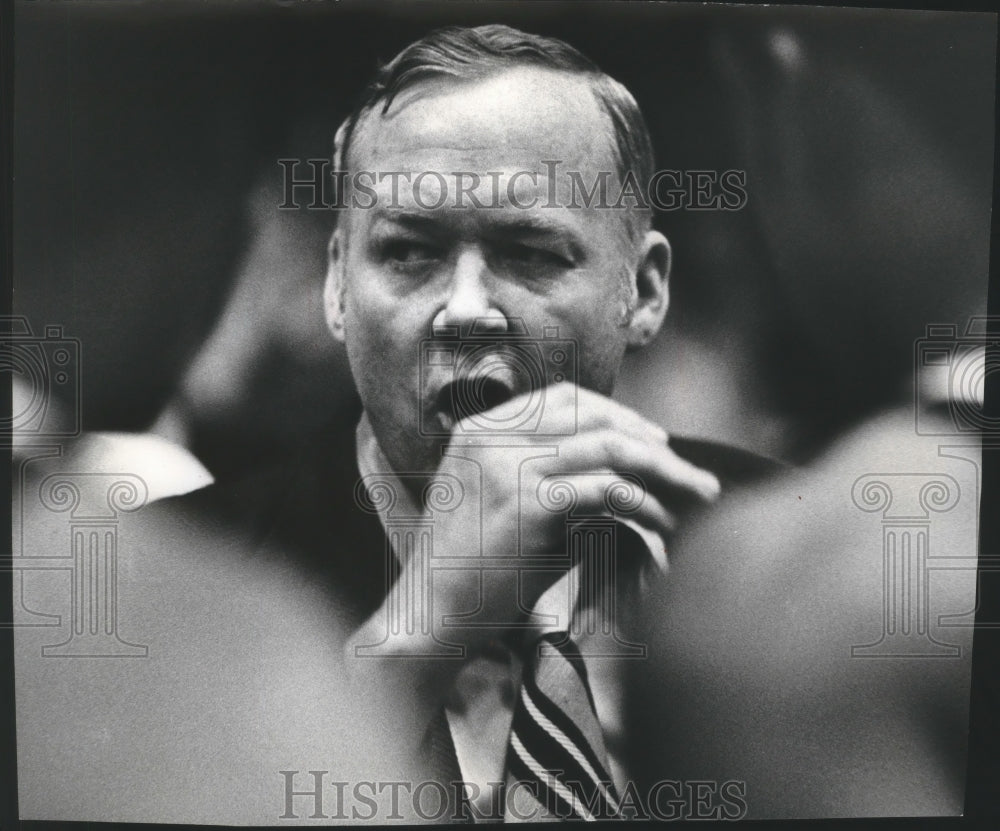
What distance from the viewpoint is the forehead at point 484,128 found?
250 cm

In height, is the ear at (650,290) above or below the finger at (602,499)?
above

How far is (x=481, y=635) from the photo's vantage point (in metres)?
2.55

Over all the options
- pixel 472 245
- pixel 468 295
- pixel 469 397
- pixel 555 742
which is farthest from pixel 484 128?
pixel 555 742

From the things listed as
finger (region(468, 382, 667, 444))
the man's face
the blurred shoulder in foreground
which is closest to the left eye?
the man's face

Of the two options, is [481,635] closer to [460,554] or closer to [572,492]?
[460,554]

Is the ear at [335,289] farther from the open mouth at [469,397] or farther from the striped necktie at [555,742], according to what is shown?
the striped necktie at [555,742]

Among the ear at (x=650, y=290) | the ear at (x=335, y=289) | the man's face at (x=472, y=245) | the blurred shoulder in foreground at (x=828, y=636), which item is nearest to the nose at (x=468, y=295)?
the man's face at (x=472, y=245)

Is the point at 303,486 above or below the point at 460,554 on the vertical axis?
above

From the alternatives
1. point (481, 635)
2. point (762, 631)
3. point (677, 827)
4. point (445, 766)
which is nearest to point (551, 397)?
point (481, 635)

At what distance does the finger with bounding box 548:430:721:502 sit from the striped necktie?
0.46m

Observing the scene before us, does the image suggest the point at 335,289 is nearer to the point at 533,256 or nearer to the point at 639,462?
the point at 533,256

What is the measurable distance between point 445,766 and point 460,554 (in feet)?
1.89

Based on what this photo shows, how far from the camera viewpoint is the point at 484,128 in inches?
98.5

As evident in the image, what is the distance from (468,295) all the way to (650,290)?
0.49 meters
